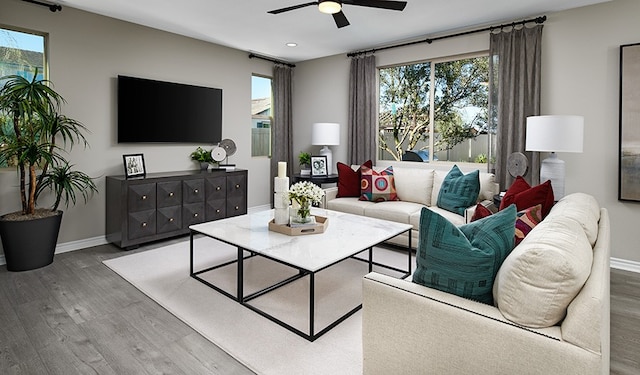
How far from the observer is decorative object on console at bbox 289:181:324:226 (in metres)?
2.94

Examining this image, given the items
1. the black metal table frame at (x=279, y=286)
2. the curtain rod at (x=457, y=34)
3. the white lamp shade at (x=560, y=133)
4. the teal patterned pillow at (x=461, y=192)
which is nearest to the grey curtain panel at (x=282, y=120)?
the curtain rod at (x=457, y=34)

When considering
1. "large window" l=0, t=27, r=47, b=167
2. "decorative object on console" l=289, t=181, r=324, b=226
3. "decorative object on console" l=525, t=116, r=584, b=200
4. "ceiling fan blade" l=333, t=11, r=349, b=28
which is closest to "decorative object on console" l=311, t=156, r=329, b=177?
"decorative object on console" l=289, t=181, r=324, b=226

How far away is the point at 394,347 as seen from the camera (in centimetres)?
146

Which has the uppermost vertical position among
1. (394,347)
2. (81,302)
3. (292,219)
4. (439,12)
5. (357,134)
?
(439,12)

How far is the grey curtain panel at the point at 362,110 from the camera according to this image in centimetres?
528

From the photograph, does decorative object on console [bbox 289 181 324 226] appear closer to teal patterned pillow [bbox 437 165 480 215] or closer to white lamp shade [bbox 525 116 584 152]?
teal patterned pillow [bbox 437 165 480 215]

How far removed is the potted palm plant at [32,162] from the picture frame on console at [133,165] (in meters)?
0.42

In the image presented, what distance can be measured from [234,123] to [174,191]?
1.71m

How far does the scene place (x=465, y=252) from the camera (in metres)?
1.36

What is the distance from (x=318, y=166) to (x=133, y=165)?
8.22 feet

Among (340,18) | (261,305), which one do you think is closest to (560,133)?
(340,18)

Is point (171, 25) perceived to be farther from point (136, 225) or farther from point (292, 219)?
point (292, 219)

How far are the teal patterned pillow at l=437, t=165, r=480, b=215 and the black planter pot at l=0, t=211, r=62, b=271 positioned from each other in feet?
12.8

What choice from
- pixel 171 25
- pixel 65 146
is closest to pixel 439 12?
pixel 171 25
